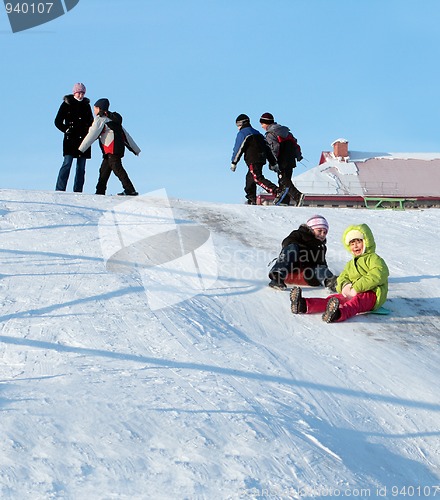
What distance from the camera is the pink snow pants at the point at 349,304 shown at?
6.36 metres

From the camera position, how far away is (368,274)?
6.53 metres

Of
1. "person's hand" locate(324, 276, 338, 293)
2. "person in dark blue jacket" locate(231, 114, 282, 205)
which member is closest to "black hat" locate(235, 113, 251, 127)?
"person in dark blue jacket" locate(231, 114, 282, 205)

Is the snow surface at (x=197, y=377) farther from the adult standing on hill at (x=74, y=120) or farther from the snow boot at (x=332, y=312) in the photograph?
the adult standing on hill at (x=74, y=120)

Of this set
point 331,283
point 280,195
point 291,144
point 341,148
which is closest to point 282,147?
point 291,144

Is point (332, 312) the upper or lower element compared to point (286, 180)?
lower

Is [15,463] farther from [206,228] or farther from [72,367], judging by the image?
[206,228]

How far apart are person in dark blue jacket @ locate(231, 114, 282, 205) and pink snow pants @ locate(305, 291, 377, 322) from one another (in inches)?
205

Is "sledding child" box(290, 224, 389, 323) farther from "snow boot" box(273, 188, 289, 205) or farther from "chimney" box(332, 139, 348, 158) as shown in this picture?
"chimney" box(332, 139, 348, 158)

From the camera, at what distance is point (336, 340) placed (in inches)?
234

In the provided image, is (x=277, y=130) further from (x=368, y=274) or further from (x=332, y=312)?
(x=332, y=312)

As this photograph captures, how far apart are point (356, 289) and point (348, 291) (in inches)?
4.0

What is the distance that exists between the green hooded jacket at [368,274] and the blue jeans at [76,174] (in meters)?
5.68

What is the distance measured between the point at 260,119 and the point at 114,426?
819 centimetres

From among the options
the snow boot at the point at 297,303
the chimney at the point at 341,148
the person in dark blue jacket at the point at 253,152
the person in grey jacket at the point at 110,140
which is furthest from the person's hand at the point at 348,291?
the chimney at the point at 341,148
